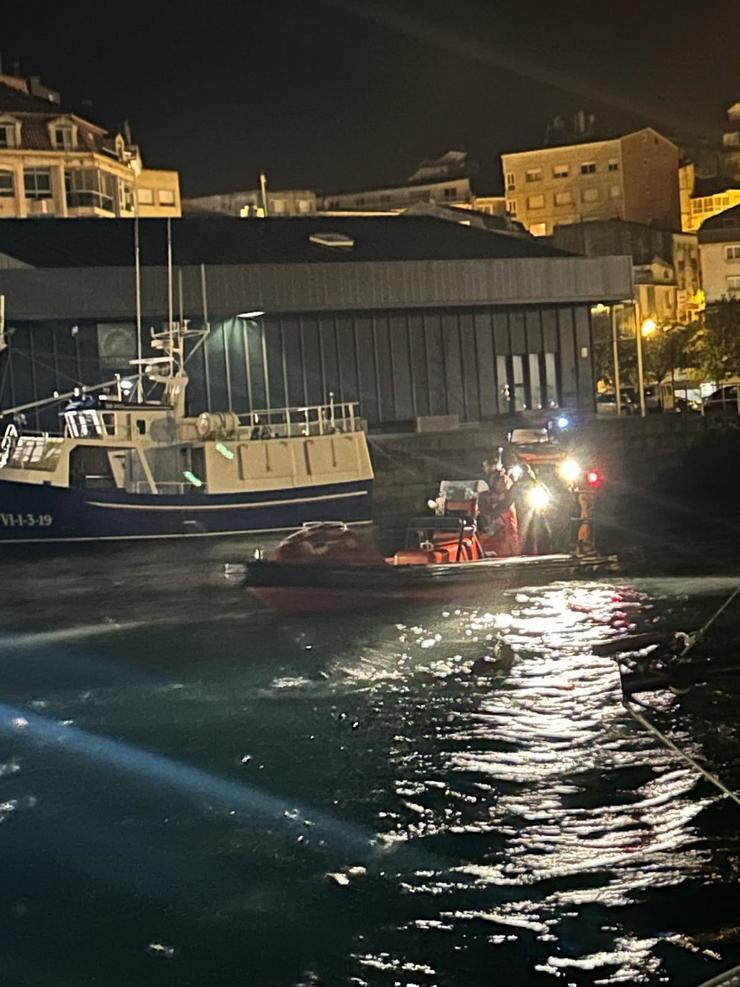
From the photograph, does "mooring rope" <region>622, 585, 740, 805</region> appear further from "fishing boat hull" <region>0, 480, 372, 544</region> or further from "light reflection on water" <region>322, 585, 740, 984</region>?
"fishing boat hull" <region>0, 480, 372, 544</region>

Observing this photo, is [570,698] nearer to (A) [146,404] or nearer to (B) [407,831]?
(B) [407,831]

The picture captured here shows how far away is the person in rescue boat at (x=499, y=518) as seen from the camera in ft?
79.0

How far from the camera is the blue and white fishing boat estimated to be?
113 feet

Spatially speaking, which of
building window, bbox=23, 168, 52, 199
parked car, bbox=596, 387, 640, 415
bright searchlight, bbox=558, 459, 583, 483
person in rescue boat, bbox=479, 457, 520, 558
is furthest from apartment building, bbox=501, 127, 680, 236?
person in rescue boat, bbox=479, 457, 520, 558

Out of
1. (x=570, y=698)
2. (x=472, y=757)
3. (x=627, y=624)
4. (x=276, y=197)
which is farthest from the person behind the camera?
(x=276, y=197)

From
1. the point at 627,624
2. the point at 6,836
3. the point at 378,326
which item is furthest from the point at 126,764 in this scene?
the point at 378,326

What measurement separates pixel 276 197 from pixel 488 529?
290 feet

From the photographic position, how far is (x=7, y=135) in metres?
74.3

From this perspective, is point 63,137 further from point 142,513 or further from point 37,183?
point 142,513

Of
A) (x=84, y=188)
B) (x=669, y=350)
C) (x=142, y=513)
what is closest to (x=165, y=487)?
(x=142, y=513)

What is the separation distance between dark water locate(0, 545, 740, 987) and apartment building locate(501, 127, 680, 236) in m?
85.5

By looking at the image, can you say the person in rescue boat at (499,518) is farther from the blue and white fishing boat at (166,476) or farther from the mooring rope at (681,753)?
the blue and white fishing boat at (166,476)

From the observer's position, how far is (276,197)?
10969 centimetres

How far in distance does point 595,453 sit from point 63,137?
3972 cm
